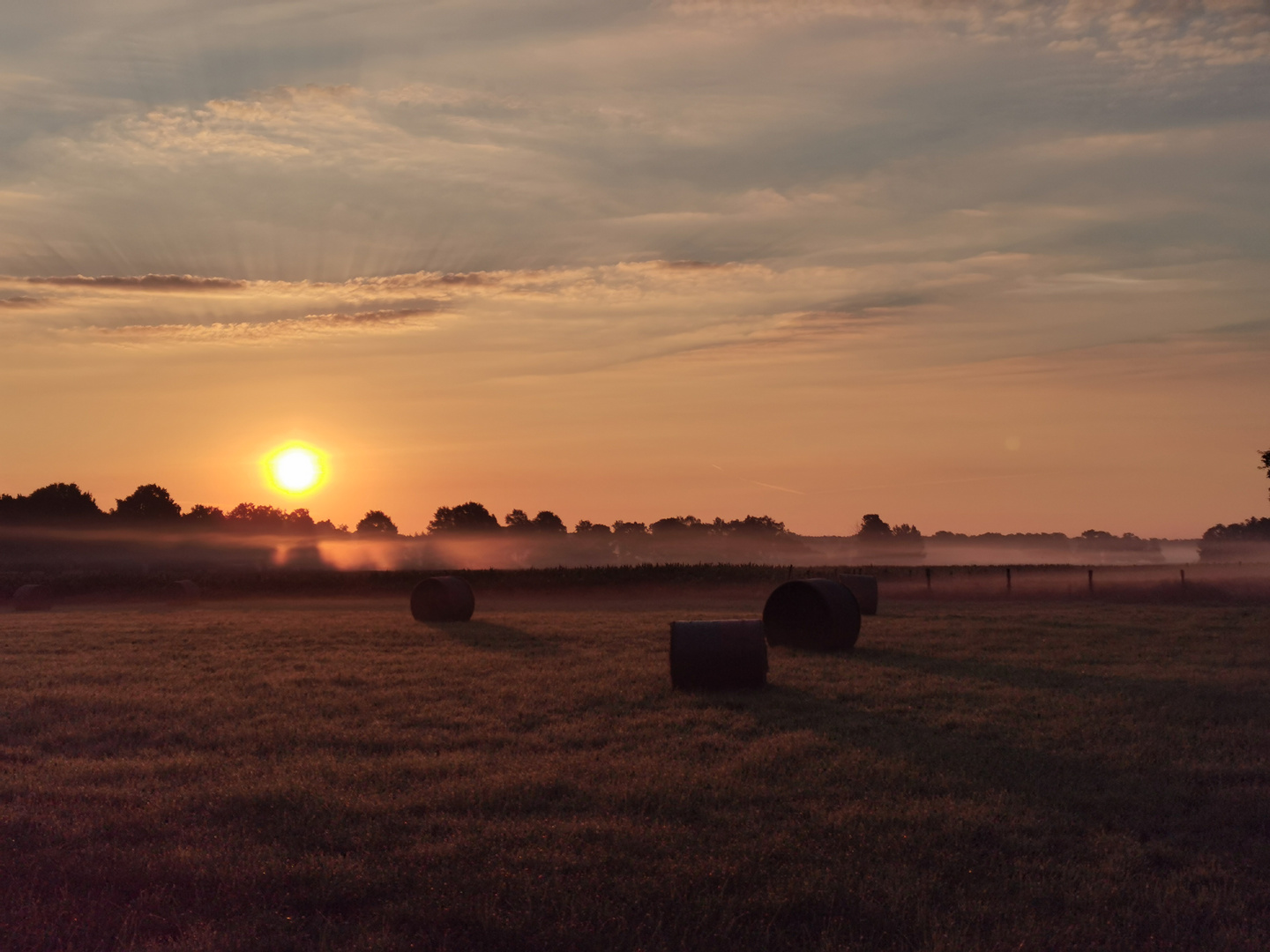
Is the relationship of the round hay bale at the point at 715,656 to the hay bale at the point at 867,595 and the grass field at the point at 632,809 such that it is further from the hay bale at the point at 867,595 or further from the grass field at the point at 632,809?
the hay bale at the point at 867,595

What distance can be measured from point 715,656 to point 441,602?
17633 mm

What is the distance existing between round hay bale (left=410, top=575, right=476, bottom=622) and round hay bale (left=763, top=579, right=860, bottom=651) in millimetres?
12121

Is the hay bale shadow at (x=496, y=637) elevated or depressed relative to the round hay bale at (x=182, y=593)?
depressed

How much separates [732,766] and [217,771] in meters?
5.34

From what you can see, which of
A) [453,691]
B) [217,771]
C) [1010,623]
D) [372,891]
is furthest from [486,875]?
[1010,623]

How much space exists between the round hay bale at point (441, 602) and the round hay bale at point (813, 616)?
12121 millimetres

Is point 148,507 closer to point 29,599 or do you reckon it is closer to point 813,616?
point 29,599

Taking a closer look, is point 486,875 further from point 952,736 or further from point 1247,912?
point 952,736

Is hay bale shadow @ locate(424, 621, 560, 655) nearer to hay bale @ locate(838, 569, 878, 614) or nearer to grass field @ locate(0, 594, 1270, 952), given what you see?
grass field @ locate(0, 594, 1270, 952)

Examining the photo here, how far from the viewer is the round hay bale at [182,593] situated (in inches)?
1969

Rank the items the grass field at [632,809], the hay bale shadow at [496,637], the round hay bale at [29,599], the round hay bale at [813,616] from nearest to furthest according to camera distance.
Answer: the grass field at [632,809], the round hay bale at [813,616], the hay bale shadow at [496,637], the round hay bale at [29,599]

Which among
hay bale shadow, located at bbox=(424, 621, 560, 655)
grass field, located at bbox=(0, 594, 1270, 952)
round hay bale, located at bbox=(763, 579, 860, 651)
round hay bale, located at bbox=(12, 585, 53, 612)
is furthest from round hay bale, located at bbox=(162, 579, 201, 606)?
round hay bale, located at bbox=(763, 579, 860, 651)

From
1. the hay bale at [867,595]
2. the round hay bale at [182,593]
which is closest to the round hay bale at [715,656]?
the hay bale at [867,595]

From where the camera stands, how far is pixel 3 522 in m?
104
